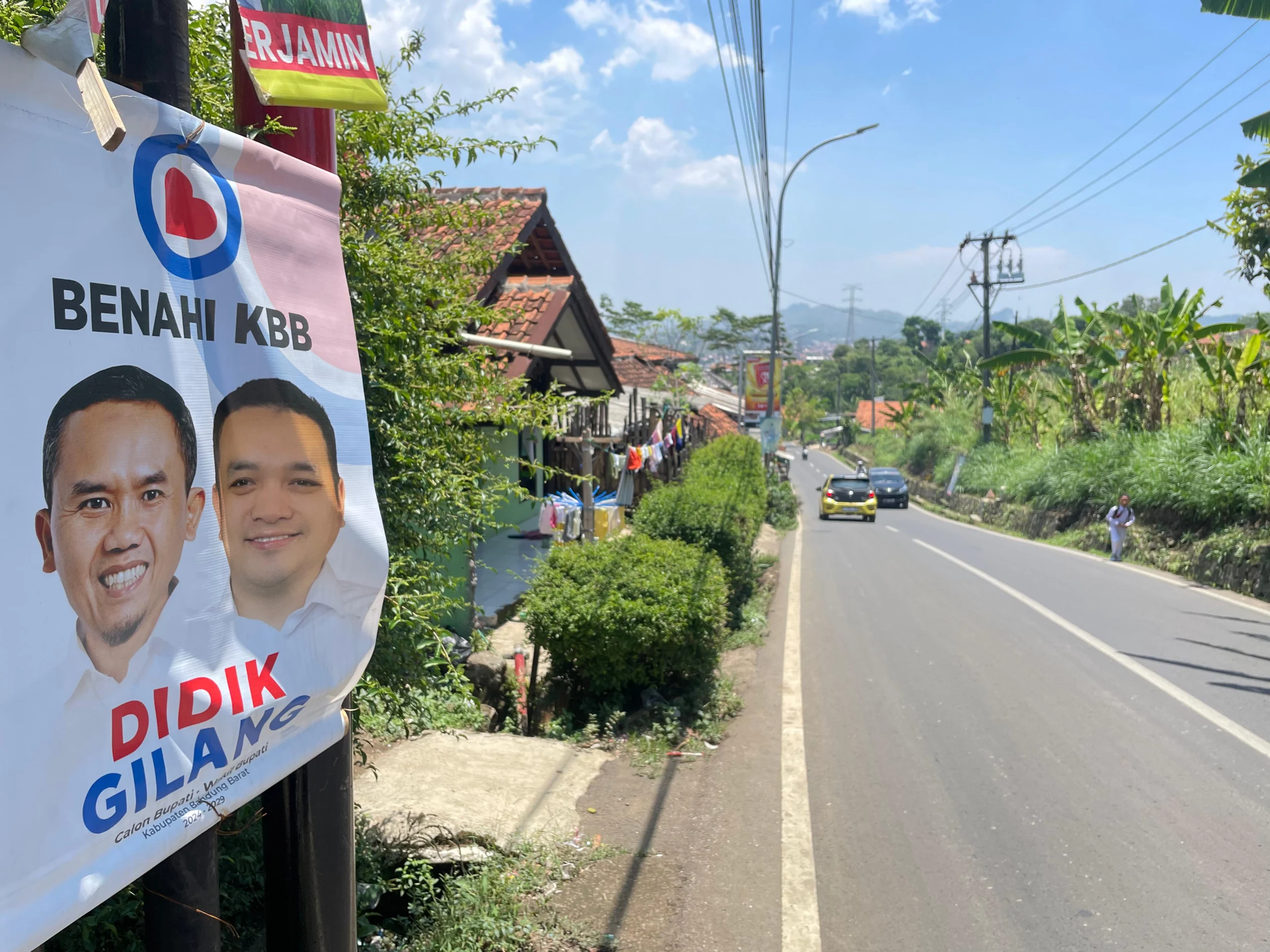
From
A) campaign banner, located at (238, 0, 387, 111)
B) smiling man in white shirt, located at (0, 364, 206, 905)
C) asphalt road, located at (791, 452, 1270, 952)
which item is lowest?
asphalt road, located at (791, 452, 1270, 952)

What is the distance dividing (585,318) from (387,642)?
9963mm

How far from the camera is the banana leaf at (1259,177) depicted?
1020cm

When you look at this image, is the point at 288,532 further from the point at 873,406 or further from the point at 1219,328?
the point at 873,406

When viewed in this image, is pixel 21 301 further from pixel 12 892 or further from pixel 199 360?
pixel 12 892

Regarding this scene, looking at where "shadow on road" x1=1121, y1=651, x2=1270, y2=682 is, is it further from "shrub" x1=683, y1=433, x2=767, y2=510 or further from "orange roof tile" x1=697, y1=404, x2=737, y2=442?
"orange roof tile" x1=697, y1=404, x2=737, y2=442

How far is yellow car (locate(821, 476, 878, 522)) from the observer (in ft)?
97.8

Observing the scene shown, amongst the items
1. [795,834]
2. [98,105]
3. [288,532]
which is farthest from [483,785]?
[98,105]

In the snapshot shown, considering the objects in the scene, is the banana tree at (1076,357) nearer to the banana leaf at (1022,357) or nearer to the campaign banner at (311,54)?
the banana leaf at (1022,357)

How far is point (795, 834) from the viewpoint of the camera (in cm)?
524

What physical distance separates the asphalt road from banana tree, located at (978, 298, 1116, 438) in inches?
646

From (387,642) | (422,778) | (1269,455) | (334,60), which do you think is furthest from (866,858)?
(1269,455)

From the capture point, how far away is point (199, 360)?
2.08 m

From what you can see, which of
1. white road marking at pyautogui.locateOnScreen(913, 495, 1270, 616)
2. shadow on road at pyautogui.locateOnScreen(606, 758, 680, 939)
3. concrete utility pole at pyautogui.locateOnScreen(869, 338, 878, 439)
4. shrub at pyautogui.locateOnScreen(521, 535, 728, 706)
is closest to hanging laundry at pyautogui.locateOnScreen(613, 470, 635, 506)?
shrub at pyautogui.locateOnScreen(521, 535, 728, 706)

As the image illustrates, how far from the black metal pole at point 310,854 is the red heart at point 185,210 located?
147cm
